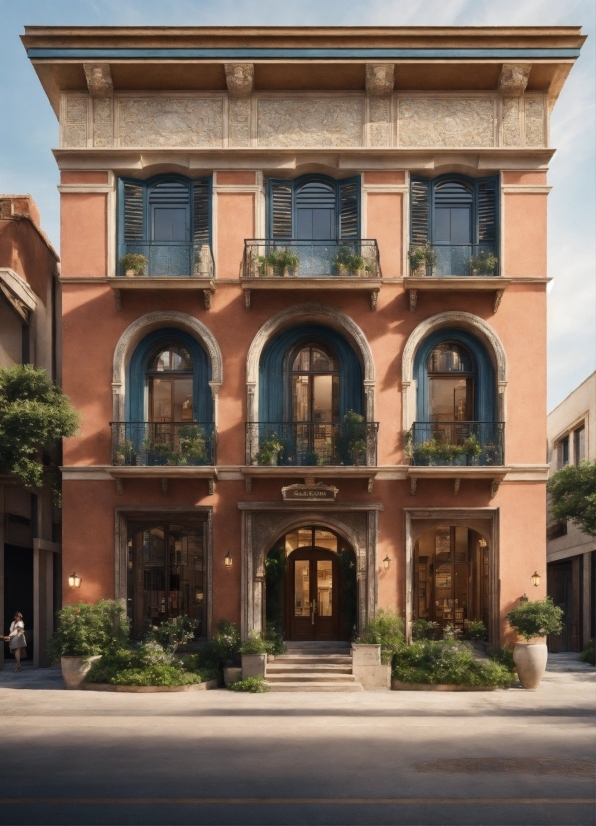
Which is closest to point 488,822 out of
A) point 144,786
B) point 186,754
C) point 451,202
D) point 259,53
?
point 144,786

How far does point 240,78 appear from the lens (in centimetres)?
2248

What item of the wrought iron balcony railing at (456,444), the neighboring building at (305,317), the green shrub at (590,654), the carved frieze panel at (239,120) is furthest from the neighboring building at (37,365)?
the green shrub at (590,654)

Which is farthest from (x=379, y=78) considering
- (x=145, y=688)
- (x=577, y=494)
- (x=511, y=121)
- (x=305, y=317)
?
(x=145, y=688)

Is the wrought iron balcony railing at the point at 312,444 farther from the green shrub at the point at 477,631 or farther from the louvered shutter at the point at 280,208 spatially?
the louvered shutter at the point at 280,208

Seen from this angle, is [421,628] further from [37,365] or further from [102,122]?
[102,122]

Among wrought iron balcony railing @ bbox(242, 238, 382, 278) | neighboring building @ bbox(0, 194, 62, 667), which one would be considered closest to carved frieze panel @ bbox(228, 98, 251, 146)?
wrought iron balcony railing @ bbox(242, 238, 382, 278)

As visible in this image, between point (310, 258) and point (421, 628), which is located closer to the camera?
point (421, 628)

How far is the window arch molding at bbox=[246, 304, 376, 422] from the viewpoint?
22.4m

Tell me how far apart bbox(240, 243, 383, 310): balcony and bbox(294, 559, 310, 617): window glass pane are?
22.9ft

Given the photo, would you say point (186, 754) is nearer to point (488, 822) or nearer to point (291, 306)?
point (488, 822)

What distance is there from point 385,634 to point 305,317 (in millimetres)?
8201

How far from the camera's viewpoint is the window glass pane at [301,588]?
23.2 meters

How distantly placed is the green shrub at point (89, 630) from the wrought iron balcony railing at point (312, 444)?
497 centimetres

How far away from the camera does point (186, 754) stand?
44.1ft
